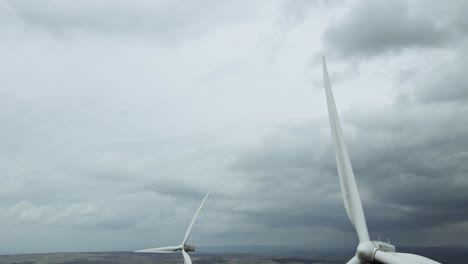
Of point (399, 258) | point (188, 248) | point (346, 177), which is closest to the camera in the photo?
point (399, 258)

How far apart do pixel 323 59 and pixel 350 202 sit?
1219 centimetres

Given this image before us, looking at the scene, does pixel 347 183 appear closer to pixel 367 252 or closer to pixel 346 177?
pixel 346 177

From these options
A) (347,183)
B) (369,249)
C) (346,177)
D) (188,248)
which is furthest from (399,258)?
(188,248)

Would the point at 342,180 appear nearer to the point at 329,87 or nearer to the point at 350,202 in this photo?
the point at 350,202

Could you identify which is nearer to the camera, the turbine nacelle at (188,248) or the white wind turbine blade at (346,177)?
the white wind turbine blade at (346,177)

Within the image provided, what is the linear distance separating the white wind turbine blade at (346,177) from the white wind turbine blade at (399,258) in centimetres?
352

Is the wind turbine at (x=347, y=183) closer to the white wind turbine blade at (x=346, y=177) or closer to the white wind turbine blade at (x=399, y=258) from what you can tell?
the white wind turbine blade at (x=346, y=177)

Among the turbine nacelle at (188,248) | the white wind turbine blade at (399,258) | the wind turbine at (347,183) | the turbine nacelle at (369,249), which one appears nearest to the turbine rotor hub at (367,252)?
the turbine nacelle at (369,249)

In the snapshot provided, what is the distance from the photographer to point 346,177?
33719 millimetres

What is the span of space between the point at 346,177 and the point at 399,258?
8.79m

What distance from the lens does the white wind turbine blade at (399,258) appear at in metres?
24.3

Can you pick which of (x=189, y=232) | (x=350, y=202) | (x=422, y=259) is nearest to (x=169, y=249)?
(x=189, y=232)

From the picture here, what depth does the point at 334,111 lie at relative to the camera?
33375 millimetres


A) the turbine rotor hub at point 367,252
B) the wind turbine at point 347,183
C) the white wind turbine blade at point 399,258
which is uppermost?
the wind turbine at point 347,183
